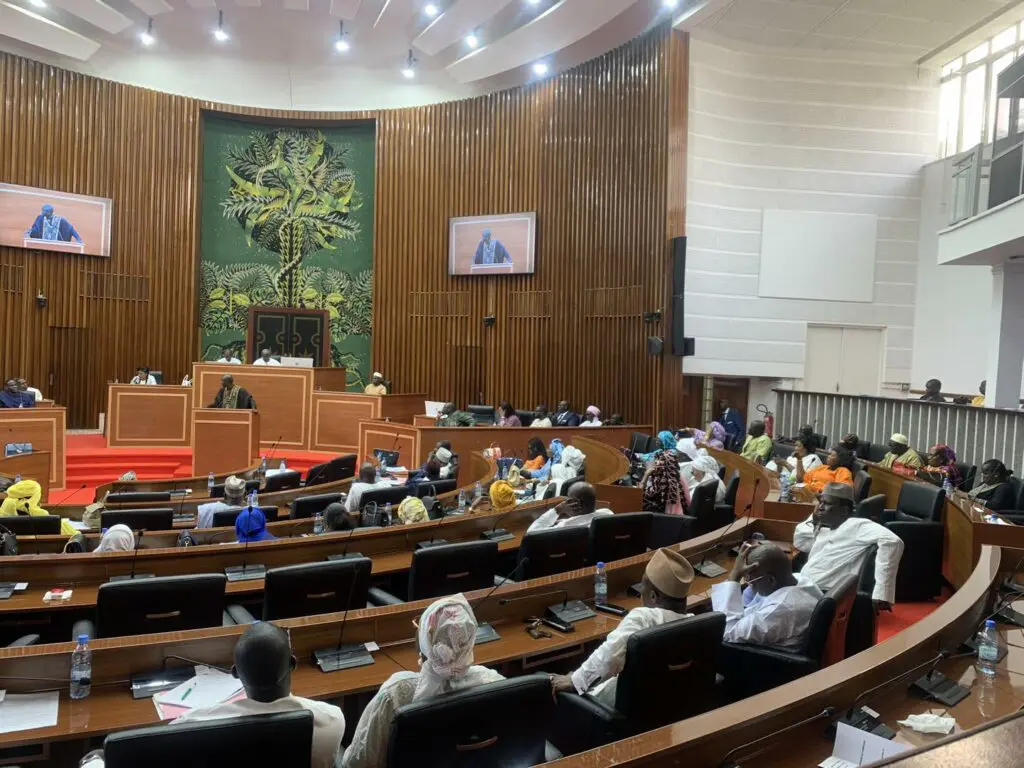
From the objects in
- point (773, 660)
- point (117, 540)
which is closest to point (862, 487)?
point (773, 660)

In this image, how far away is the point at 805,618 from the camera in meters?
3.14

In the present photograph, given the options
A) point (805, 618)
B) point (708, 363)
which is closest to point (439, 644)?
point (805, 618)

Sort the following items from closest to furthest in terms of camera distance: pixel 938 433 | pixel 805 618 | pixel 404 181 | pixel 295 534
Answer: pixel 805 618, pixel 295 534, pixel 938 433, pixel 404 181

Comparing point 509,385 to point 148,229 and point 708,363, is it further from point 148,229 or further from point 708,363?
point 148,229

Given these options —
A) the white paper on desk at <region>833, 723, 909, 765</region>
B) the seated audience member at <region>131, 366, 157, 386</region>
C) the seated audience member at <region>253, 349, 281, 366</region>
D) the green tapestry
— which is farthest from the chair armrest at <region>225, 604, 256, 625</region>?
the green tapestry

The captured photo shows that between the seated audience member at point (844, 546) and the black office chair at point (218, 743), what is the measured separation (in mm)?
3030

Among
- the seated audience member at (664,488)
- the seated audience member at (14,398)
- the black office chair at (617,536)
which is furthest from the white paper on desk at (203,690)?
the seated audience member at (14,398)

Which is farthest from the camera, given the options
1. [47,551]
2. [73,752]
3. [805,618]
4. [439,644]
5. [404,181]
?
[404,181]

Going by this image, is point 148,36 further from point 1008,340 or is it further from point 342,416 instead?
point 1008,340

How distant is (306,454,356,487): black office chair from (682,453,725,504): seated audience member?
406 centimetres

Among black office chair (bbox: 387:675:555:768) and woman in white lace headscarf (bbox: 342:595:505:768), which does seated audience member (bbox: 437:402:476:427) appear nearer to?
woman in white lace headscarf (bbox: 342:595:505:768)

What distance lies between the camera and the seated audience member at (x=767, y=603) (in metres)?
3.12

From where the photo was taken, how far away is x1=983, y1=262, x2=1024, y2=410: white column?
9.82 metres

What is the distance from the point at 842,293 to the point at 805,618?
40.2ft
